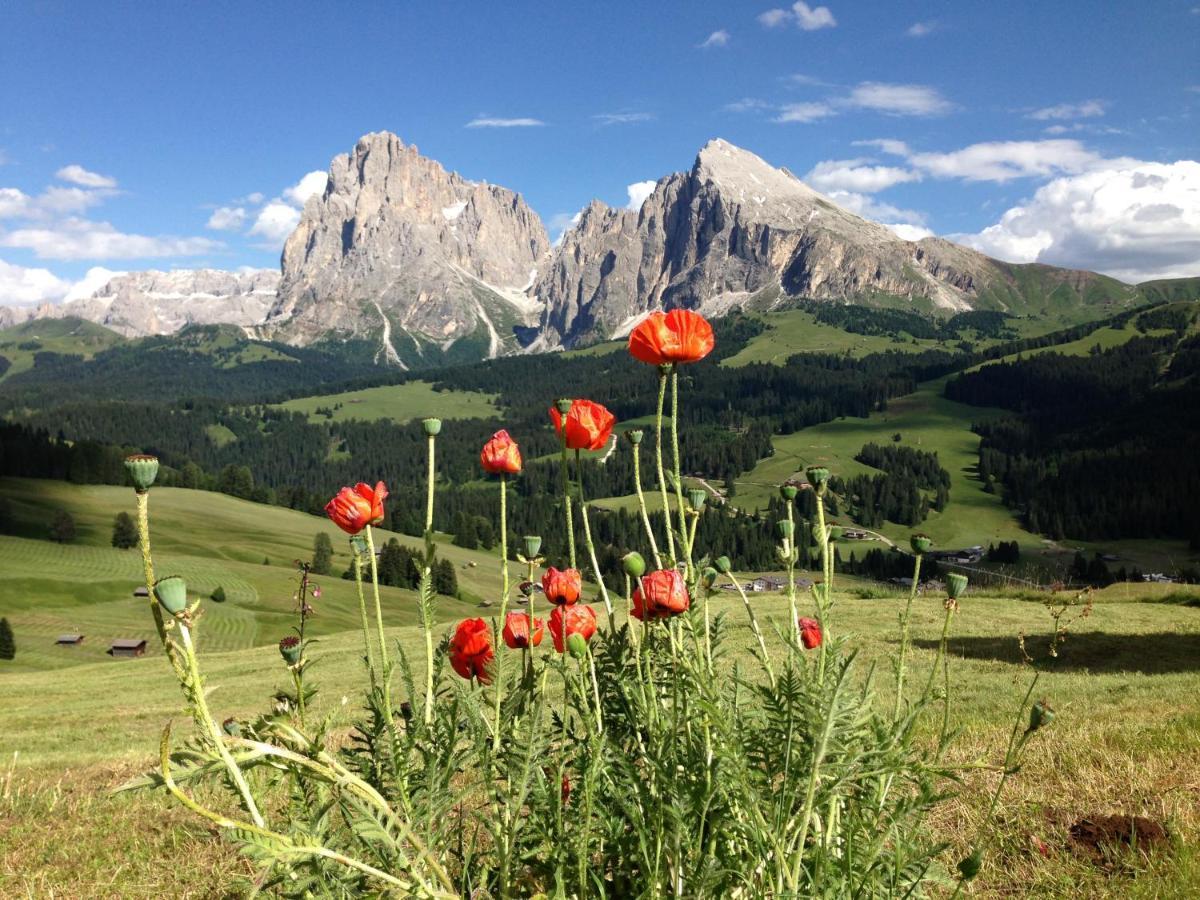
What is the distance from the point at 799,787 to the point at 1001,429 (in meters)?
207

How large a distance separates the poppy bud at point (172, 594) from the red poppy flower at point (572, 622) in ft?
4.99

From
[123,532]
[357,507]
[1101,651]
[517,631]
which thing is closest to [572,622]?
[517,631]

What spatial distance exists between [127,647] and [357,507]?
251 ft

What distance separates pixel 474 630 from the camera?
3092 mm

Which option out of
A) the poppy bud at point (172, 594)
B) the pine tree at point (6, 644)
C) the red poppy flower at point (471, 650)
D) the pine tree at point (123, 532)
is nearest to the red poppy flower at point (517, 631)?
the red poppy flower at point (471, 650)

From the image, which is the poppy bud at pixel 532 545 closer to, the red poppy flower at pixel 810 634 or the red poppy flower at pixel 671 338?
the red poppy flower at pixel 671 338

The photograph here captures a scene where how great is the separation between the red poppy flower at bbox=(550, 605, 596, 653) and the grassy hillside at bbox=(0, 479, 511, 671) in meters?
52.6

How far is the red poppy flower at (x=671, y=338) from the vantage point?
9.66ft

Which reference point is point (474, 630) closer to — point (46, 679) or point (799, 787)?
point (799, 787)

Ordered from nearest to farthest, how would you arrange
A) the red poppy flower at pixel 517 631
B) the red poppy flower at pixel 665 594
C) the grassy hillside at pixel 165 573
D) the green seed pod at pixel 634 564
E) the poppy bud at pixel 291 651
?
the poppy bud at pixel 291 651, the red poppy flower at pixel 665 594, the green seed pod at pixel 634 564, the red poppy flower at pixel 517 631, the grassy hillside at pixel 165 573

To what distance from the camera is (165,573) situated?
79250 mm

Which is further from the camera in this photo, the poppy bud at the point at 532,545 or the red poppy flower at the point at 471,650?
the red poppy flower at the point at 471,650

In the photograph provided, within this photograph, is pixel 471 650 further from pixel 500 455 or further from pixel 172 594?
pixel 172 594

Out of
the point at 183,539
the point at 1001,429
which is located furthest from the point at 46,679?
the point at 1001,429
